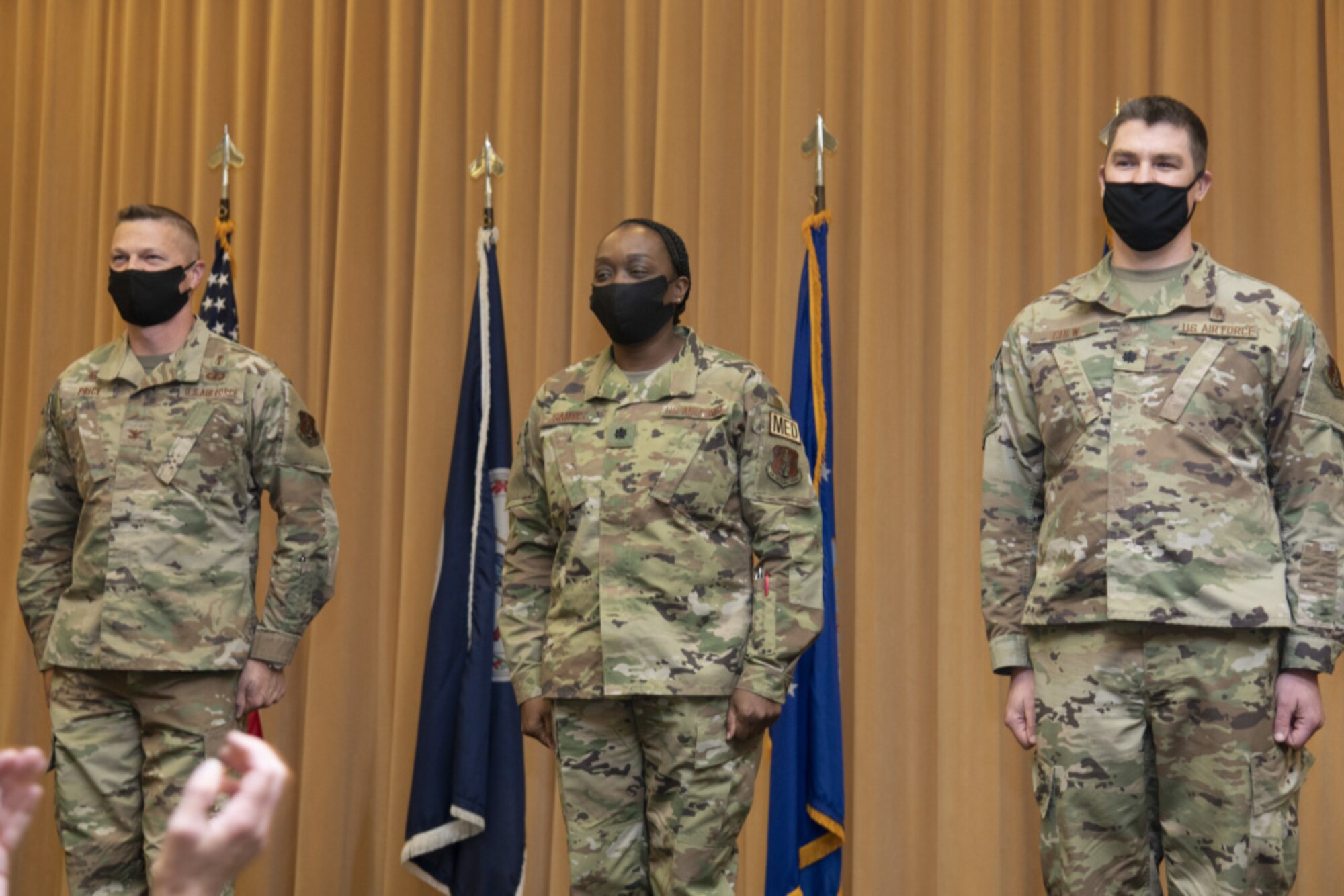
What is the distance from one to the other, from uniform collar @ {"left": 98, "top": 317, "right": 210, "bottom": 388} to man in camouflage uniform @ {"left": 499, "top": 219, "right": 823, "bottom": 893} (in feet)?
2.81

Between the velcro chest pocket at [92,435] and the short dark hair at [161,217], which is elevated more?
the short dark hair at [161,217]

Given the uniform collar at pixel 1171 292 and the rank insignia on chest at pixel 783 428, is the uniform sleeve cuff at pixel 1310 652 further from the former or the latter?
the rank insignia on chest at pixel 783 428

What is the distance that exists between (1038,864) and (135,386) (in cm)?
261

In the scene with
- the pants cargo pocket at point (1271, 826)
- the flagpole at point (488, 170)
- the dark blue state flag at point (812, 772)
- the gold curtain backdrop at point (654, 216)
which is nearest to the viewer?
the pants cargo pocket at point (1271, 826)

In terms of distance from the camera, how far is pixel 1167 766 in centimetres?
247

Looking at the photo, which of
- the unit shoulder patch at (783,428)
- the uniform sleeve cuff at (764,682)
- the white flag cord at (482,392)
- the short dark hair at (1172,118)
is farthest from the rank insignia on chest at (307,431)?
the short dark hair at (1172,118)

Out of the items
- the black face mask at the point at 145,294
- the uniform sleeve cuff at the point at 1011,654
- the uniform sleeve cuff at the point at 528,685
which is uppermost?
the black face mask at the point at 145,294

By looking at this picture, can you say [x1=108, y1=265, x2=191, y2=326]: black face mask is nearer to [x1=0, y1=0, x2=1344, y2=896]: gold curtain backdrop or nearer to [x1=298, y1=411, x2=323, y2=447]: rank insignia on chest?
[x1=298, y1=411, x2=323, y2=447]: rank insignia on chest

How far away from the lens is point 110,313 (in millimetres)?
5312

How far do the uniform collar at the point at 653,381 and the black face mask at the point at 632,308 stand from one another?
8 centimetres

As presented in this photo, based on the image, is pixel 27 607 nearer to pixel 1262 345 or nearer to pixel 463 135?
pixel 463 135

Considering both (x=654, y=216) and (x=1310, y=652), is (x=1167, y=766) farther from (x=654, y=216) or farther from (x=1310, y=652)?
(x=654, y=216)

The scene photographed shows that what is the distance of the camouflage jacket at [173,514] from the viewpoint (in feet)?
10.7

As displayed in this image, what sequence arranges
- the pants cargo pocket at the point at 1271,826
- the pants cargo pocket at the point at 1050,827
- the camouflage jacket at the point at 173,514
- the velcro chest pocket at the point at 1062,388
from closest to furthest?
the pants cargo pocket at the point at 1271,826
the pants cargo pocket at the point at 1050,827
the velcro chest pocket at the point at 1062,388
the camouflage jacket at the point at 173,514
